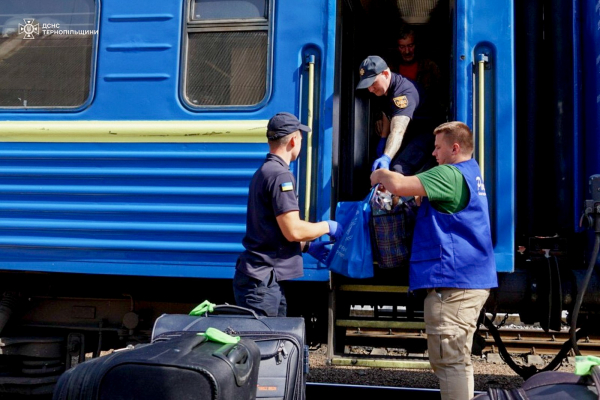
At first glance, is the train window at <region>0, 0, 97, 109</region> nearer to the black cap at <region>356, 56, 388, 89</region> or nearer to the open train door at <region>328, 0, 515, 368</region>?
the open train door at <region>328, 0, 515, 368</region>

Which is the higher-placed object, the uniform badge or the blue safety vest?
the uniform badge

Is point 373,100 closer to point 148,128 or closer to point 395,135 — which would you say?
point 395,135

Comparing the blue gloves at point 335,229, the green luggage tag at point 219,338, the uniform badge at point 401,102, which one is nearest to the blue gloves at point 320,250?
the blue gloves at point 335,229

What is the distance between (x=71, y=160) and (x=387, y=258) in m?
2.08

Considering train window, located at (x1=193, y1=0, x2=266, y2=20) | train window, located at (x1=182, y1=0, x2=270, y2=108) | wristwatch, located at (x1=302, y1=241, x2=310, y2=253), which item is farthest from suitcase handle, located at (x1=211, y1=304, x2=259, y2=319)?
train window, located at (x1=193, y1=0, x2=266, y2=20)

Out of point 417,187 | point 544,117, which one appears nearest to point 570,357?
point 544,117

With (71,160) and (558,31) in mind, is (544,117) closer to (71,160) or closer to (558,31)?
(558,31)

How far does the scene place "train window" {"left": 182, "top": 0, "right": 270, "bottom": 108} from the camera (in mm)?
4098

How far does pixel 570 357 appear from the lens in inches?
240

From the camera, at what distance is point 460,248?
10.8ft

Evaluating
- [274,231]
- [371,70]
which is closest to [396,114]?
[371,70]

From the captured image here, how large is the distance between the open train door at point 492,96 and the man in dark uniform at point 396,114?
0.30 m

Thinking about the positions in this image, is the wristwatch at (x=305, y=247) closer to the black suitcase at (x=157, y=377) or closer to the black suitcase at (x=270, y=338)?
the black suitcase at (x=270, y=338)

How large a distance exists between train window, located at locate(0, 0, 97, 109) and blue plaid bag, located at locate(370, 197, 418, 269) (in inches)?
81.8
